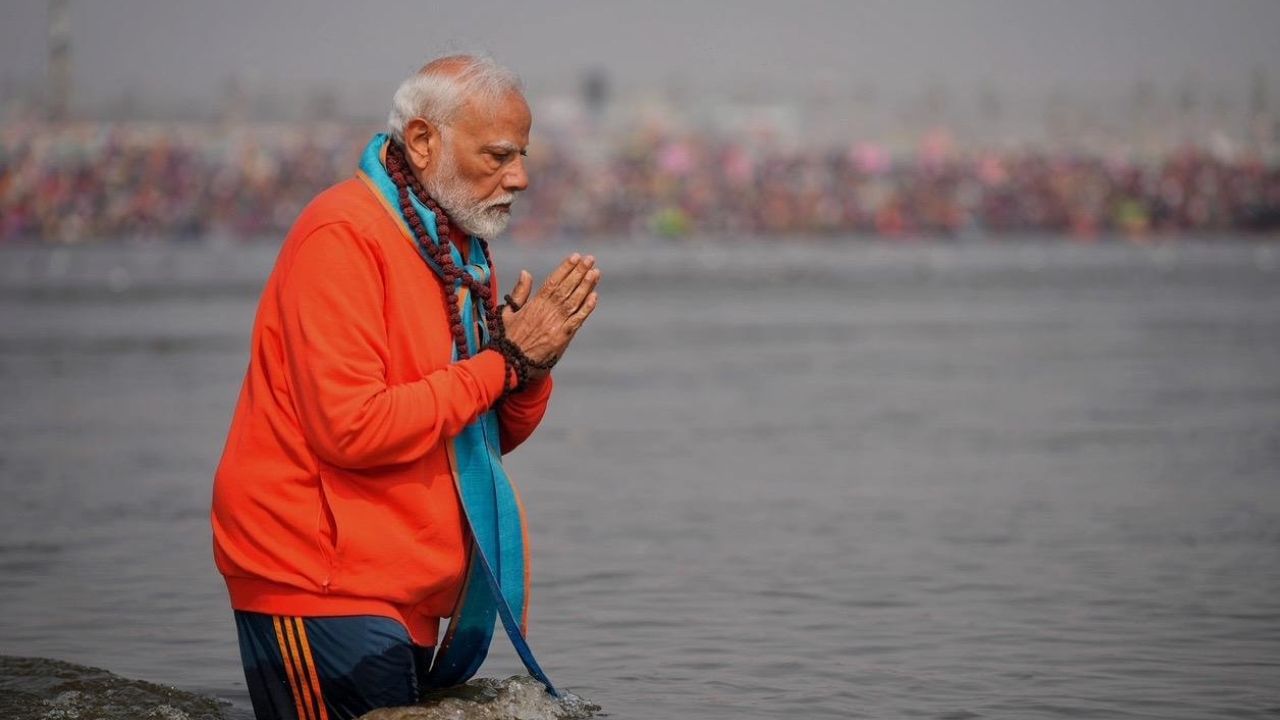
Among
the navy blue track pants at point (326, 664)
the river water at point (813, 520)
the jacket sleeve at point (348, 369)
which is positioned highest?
the jacket sleeve at point (348, 369)

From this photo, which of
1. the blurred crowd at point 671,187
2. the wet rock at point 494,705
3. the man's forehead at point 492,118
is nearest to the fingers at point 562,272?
the man's forehead at point 492,118

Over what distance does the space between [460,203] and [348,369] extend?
0.44 metres

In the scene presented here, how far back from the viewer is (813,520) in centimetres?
920

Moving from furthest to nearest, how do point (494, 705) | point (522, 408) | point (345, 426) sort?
point (494, 705), point (522, 408), point (345, 426)

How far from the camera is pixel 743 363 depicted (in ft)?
60.9

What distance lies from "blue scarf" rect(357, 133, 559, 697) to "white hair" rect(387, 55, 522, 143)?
134mm

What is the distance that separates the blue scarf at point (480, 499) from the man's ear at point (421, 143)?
66 mm

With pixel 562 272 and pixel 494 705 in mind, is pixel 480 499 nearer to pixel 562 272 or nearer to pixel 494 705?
pixel 562 272

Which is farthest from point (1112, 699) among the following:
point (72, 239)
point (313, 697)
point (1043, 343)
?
point (72, 239)

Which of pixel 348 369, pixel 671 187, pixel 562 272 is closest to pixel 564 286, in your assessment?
pixel 562 272

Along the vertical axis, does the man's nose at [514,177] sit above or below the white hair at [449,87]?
below

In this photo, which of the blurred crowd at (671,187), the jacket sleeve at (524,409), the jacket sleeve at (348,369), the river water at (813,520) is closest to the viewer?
the jacket sleeve at (348,369)

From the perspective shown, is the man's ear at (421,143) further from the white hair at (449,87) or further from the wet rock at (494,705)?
the wet rock at (494,705)

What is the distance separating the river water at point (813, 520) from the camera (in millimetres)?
6156
